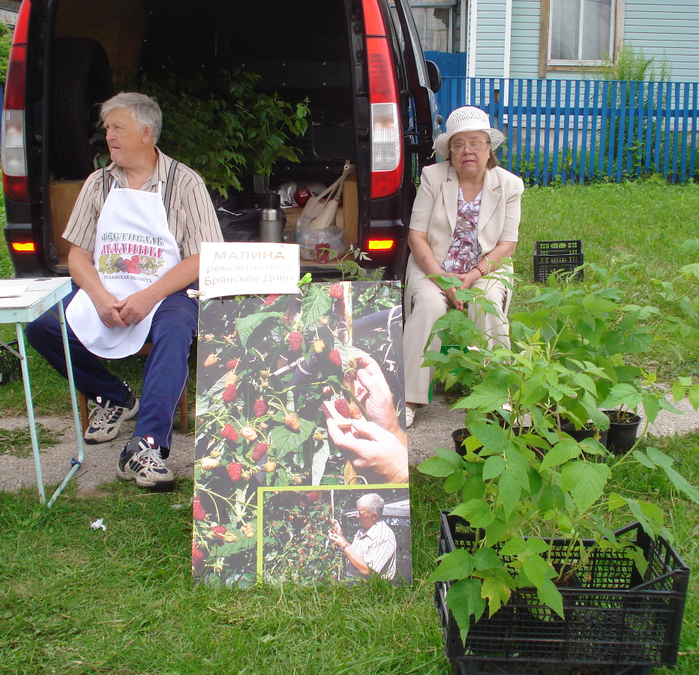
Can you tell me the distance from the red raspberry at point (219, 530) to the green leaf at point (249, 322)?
0.58m

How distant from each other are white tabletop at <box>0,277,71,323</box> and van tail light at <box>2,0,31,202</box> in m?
0.79

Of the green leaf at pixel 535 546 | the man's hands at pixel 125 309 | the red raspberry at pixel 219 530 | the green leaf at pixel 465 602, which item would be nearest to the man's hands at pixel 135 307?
the man's hands at pixel 125 309

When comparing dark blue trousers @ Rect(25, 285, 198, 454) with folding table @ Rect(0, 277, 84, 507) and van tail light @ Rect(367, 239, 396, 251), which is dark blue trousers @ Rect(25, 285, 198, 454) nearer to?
folding table @ Rect(0, 277, 84, 507)

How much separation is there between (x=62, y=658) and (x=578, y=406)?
1.49m

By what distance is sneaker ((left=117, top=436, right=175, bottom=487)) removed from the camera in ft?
9.10

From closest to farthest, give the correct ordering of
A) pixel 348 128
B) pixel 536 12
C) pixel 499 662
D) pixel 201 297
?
pixel 499 662, pixel 201 297, pixel 348 128, pixel 536 12

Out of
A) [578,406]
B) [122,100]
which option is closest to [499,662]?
[578,406]

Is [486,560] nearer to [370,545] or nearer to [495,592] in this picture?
[495,592]

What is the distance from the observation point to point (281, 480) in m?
2.24

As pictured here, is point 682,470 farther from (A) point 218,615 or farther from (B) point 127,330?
(B) point 127,330

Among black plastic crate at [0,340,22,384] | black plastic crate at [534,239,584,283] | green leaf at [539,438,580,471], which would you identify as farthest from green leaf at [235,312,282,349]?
black plastic crate at [534,239,584,283]

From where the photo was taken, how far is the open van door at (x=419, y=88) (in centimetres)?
443

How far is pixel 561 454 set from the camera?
1.55 metres

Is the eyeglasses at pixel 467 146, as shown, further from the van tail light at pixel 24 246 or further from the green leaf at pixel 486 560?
the green leaf at pixel 486 560
